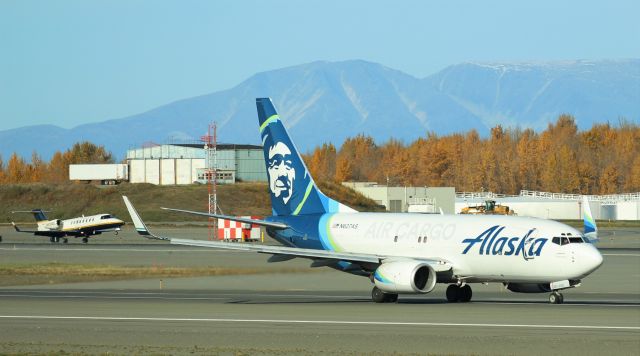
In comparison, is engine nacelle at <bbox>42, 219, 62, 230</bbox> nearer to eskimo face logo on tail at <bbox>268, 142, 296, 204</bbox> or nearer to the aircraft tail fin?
the aircraft tail fin

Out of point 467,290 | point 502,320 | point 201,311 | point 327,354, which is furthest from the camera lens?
point 467,290

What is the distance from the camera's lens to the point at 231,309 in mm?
37062

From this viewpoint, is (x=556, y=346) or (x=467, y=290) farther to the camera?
(x=467, y=290)

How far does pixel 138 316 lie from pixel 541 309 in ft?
42.9

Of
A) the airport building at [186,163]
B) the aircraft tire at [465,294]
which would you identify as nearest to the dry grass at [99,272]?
the aircraft tire at [465,294]

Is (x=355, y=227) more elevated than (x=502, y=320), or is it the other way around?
(x=355, y=227)

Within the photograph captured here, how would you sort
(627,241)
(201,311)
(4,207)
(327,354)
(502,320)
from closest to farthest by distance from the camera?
(327,354) < (502,320) < (201,311) < (627,241) < (4,207)

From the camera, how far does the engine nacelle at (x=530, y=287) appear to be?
3997cm

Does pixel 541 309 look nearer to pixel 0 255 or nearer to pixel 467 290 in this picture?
pixel 467 290

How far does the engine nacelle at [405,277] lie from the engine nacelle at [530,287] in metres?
3.50

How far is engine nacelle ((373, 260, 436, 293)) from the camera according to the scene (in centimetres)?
3866

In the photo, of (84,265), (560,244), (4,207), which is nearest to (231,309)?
(560,244)

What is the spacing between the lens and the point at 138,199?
158 metres

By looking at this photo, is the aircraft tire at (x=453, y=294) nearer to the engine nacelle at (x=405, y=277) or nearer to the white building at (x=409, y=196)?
the engine nacelle at (x=405, y=277)
